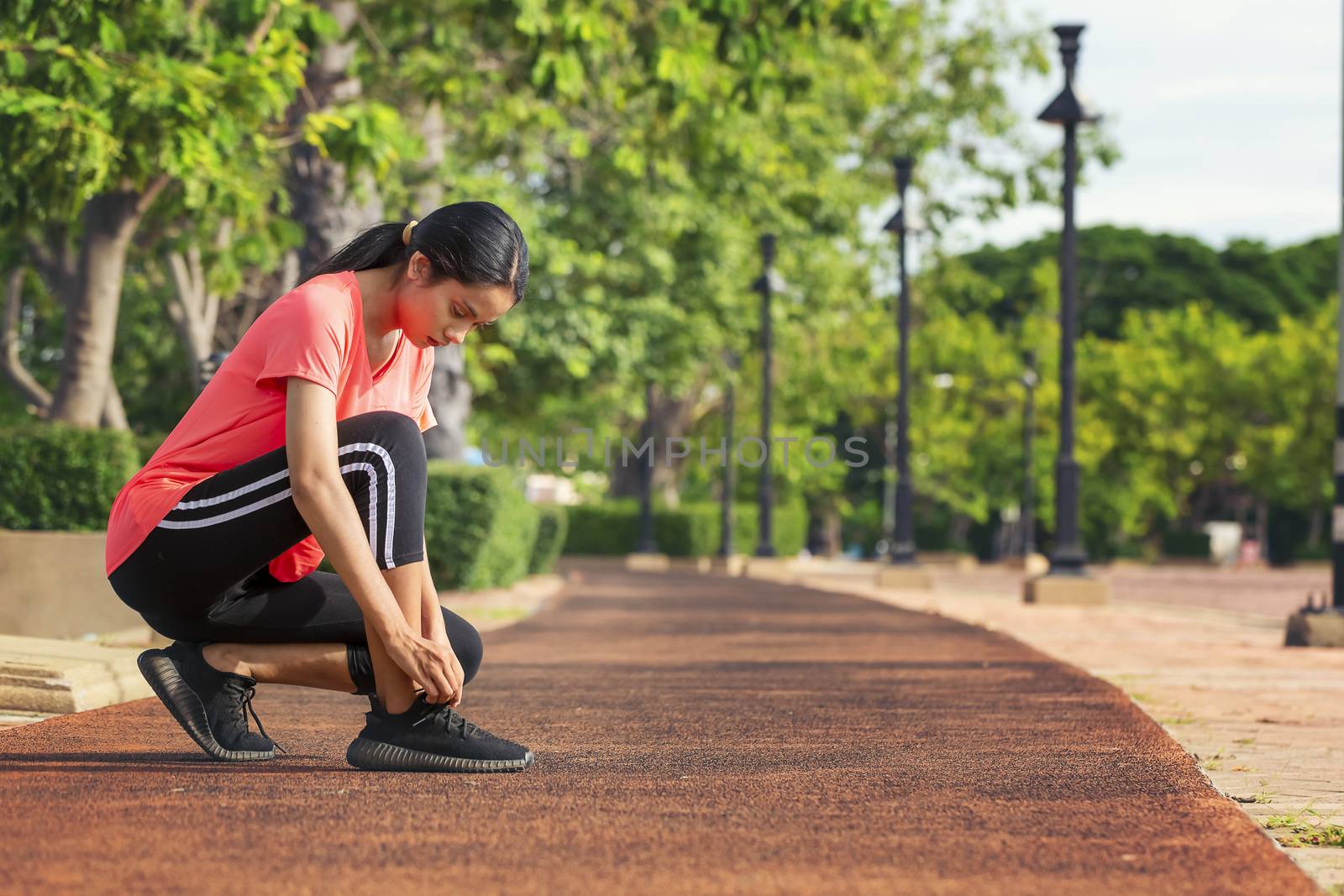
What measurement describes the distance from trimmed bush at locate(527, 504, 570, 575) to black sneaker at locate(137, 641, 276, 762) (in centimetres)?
2157

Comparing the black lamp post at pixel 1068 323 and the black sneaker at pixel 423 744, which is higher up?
the black lamp post at pixel 1068 323

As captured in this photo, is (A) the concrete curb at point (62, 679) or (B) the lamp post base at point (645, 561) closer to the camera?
(A) the concrete curb at point (62, 679)

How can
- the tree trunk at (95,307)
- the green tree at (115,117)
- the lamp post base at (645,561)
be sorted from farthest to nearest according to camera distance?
the lamp post base at (645,561)
the tree trunk at (95,307)
the green tree at (115,117)

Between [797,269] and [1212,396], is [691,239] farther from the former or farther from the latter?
[1212,396]

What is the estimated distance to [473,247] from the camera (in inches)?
164

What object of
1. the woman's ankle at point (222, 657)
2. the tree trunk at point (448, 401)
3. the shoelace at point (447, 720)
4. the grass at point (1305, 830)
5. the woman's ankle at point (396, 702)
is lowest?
the grass at point (1305, 830)

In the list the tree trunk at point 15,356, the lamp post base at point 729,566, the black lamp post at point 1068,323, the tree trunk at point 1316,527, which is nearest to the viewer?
the tree trunk at point 15,356

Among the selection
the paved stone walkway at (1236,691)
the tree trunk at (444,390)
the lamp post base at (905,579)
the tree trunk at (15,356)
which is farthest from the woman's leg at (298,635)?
the lamp post base at (905,579)

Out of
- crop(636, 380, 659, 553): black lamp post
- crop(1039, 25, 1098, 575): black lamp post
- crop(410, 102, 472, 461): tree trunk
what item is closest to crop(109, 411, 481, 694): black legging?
crop(1039, 25, 1098, 575): black lamp post

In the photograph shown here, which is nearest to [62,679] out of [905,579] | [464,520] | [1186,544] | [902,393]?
[464,520]

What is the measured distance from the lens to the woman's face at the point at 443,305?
4.22 m

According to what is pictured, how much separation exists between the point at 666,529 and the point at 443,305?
47045 mm

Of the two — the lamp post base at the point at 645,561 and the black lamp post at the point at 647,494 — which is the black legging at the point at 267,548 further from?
the lamp post base at the point at 645,561

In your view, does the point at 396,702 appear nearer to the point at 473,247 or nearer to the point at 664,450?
the point at 473,247
